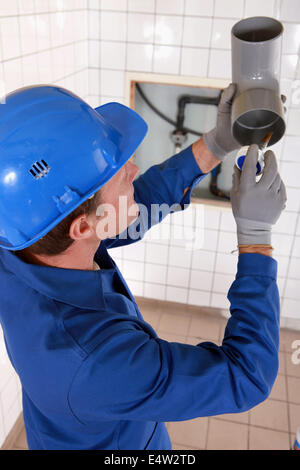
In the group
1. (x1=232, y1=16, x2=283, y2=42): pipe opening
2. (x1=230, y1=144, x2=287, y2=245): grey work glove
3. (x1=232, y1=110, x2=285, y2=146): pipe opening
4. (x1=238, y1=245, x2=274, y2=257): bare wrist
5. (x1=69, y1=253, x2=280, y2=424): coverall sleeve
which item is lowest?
(x1=69, y1=253, x2=280, y2=424): coverall sleeve

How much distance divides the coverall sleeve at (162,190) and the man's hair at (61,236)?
0.34m

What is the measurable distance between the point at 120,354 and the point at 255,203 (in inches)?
17.8

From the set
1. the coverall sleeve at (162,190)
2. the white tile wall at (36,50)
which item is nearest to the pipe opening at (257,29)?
the coverall sleeve at (162,190)

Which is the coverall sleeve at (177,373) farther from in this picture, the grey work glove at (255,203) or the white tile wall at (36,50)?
the white tile wall at (36,50)

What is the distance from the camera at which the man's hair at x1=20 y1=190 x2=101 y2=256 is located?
87 cm

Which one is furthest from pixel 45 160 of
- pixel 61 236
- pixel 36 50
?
pixel 36 50

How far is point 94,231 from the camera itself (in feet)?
3.01

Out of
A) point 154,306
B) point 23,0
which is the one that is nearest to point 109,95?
point 23,0

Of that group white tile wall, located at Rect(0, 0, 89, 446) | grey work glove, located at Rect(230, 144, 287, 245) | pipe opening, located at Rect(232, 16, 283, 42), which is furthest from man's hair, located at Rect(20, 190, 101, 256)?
white tile wall, located at Rect(0, 0, 89, 446)

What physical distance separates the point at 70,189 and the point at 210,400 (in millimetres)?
509

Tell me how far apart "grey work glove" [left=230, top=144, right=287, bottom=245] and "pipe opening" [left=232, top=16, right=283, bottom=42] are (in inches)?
15.8

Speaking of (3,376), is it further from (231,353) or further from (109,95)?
(109,95)

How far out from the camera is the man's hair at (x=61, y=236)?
2.86 feet

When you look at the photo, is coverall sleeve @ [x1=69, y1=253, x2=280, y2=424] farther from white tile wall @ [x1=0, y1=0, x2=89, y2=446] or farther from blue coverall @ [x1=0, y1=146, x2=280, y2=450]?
white tile wall @ [x1=0, y1=0, x2=89, y2=446]
